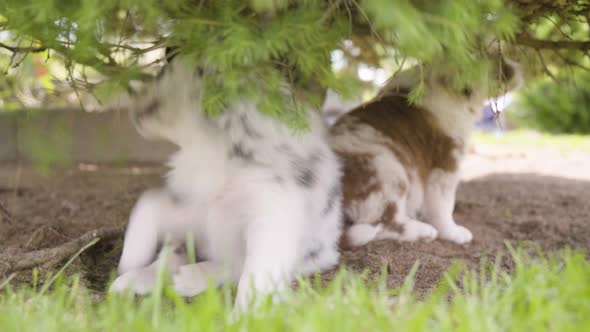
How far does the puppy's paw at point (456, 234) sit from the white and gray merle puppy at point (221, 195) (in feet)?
3.86

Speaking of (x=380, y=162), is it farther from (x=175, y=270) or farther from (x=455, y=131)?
(x=175, y=270)

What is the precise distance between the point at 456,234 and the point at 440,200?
0.89 feet

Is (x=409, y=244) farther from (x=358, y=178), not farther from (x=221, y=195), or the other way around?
(x=221, y=195)

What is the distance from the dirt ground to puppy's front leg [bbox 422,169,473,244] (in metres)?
0.21

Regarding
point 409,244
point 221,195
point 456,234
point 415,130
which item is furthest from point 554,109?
point 221,195

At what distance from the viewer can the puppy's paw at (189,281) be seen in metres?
2.42

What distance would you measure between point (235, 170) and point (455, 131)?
1.90 metres

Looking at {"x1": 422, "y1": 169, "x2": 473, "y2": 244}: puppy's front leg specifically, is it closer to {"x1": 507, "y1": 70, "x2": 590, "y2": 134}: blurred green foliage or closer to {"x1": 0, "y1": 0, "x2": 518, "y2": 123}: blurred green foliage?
{"x1": 0, "y1": 0, "x2": 518, "y2": 123}: blurred green foliage

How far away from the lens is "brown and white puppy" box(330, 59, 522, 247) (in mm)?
3291

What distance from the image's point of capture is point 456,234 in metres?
3.55

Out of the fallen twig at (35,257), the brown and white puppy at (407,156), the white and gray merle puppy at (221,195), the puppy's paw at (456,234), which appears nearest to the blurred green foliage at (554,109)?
the brown and white puppy at (407,156)

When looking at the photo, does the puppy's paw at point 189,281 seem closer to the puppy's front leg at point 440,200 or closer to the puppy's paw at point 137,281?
the puppy's paw at point 137,281

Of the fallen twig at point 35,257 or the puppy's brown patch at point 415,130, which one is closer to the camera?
the fallen twig at point 35,257

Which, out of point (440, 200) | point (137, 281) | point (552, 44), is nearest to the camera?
point (137, 281)
